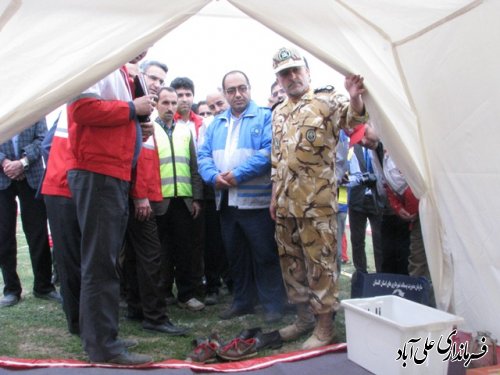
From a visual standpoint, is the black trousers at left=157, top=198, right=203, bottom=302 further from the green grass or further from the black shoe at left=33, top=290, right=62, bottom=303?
the black shoe at left=33, top=290, right=62, bottom=303

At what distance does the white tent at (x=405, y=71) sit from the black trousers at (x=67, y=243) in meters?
0.82

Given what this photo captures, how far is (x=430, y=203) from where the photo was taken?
2.82m

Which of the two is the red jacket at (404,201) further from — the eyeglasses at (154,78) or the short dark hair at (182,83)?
the short dark hair at (182,83)

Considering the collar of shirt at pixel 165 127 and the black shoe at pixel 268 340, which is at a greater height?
the collar of shirt at pixel 165 127

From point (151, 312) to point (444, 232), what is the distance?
6.20 feet

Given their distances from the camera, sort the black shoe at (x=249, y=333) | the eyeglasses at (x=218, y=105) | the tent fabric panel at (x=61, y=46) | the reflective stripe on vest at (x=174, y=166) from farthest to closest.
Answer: the eyeglasses at (x=218, y=105) → the reflective stripe on vest at (x=174, y=166) → the black shoe at (x=249, y=333) → the tent fabric panel at (x=61, y=46)

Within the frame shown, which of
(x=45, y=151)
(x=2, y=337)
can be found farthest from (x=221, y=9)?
(x=2, y=337)

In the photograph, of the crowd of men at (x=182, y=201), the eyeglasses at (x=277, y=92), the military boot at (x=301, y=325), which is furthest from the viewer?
the eyeglasses at (x=277, y=92)

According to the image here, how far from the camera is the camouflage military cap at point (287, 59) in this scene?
10.0 ft

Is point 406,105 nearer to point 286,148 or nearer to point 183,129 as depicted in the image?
point 286,148

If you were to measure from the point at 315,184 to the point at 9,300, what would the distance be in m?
2.61

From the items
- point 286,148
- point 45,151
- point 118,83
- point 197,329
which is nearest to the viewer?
point 118,83

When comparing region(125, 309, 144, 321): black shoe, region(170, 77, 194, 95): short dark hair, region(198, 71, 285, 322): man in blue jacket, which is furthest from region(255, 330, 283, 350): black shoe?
region(170, 77, 194, 95): short dark hair

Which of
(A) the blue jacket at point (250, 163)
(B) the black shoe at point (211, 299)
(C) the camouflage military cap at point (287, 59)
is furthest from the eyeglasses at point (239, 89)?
(B) the black shoe at point (211, 299)
